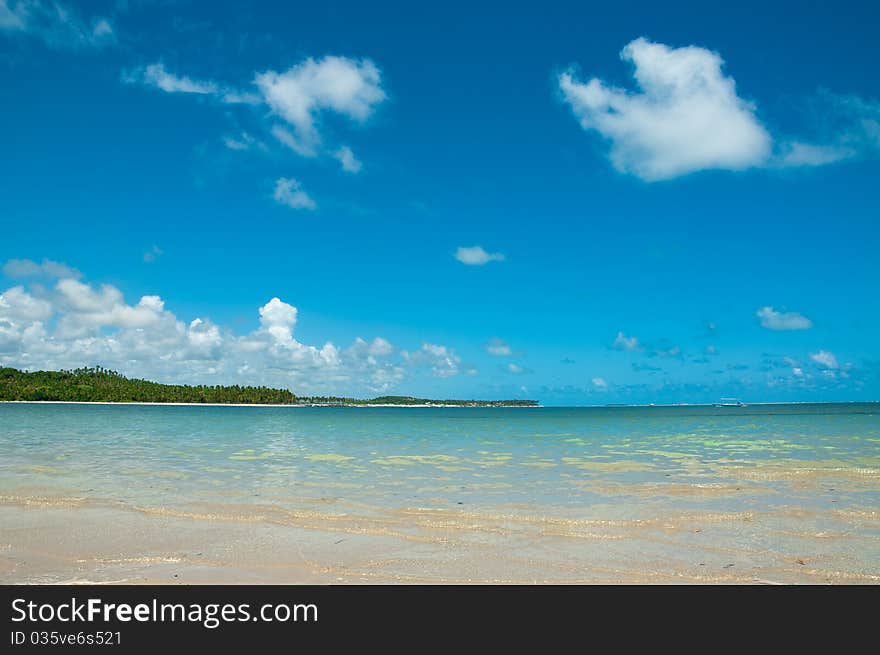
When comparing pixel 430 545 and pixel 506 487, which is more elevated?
pixel 430 545

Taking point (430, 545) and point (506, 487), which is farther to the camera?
point (506, 487)

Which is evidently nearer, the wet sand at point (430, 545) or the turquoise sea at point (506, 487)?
the wet sand at point (430, 545)

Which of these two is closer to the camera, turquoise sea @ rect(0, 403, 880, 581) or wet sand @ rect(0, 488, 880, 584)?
wet sand @ rect(0, 488, 880, 584)

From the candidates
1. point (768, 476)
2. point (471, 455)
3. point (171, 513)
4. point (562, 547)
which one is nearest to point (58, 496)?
point (171, 513)

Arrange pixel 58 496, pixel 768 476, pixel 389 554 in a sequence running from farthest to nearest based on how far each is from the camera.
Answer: pixel 768 476
pixel 58 496
pixel 389 554
